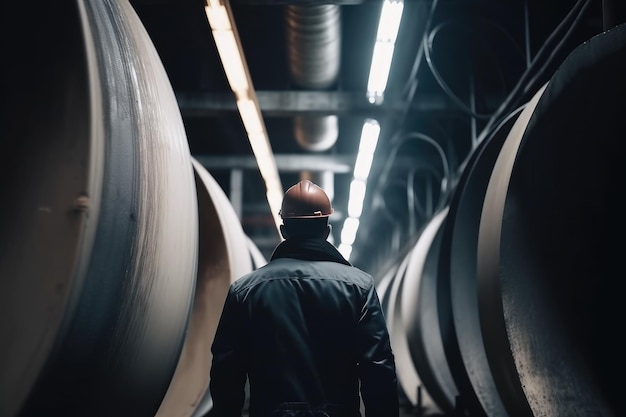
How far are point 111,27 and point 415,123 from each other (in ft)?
22.6

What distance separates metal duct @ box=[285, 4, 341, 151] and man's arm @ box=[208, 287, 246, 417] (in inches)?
134

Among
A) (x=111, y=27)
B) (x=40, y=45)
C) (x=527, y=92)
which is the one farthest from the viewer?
(x=527, y=92)

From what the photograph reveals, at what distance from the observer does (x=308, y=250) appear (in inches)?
84.0

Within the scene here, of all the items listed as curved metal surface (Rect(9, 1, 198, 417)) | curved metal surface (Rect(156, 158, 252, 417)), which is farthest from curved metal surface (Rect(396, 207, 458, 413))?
curved metal surface (Rect(9, 1, 198, 417))

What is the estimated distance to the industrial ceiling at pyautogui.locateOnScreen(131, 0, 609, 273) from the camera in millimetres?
4934

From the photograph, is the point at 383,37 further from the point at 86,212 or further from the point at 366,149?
the point at 86,212

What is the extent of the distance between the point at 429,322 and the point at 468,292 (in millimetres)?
1029

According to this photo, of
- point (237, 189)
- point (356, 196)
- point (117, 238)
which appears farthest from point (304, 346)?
point (237, 189)

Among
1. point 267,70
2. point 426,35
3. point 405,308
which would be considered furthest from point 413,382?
point 267,70

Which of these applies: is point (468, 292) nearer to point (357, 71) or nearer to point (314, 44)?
point (314, 44)

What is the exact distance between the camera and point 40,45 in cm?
150

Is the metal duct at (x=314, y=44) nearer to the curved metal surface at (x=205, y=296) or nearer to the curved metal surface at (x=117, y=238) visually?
the curved metal surface at (x=205, y=296)

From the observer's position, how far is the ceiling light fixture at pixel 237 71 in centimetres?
414

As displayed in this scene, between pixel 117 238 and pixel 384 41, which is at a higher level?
pixel 384 41
